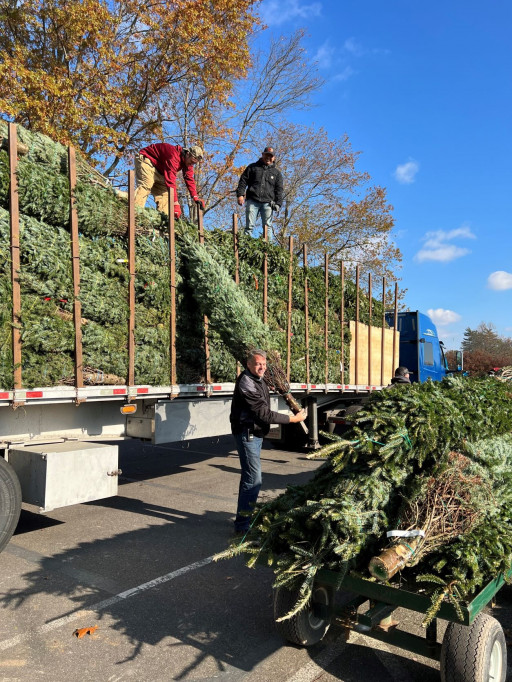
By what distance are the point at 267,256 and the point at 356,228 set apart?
17.8 m

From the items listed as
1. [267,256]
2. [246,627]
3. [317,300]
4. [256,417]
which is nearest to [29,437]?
[256,417]

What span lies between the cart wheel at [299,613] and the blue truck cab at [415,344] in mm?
9613

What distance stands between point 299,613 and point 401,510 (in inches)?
36.9

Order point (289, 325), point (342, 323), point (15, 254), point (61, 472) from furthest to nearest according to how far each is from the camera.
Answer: point (342, 323), point (289, 325), point (61, 472), point (15, 254)

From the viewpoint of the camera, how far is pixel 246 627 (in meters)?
3.62

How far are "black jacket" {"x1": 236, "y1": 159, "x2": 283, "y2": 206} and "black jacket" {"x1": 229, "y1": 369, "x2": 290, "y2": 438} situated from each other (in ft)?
14.6

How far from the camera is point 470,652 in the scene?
267 cm

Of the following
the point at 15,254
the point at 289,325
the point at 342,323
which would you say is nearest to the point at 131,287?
the point at 15,254

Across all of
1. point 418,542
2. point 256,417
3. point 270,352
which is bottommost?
point 418,542

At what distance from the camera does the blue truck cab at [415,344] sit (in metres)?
12.5

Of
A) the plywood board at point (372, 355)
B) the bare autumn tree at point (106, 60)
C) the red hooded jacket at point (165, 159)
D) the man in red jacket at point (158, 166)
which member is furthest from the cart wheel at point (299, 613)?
the bare autumn tree at point (106, 60)

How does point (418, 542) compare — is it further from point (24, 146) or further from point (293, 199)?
point (293, 199)

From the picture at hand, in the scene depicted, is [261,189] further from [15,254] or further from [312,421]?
[15,254]

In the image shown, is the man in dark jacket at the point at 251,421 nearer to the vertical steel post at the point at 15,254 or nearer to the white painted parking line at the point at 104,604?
the white painted parking line at the point at 104,604
